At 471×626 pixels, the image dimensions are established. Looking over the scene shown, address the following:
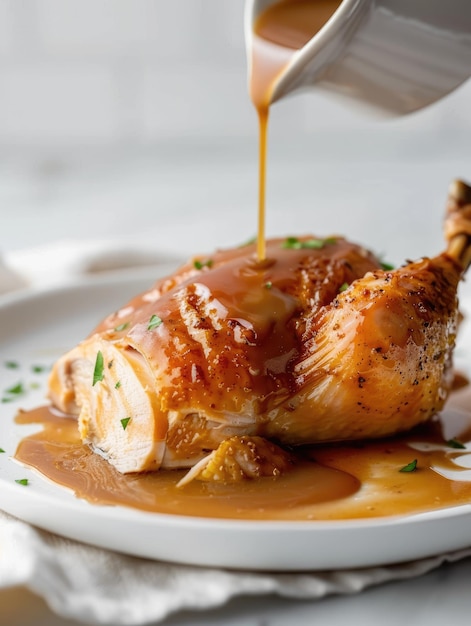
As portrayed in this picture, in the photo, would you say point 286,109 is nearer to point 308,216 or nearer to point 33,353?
point 308,216

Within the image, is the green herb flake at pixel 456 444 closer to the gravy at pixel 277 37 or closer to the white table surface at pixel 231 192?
the gravy at pixel 277 37

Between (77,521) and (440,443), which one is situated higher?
(77,521)

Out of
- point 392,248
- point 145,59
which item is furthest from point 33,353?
point 145,59

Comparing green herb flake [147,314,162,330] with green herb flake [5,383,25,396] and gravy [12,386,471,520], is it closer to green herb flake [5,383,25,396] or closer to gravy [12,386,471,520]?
gravy [12,386,471,520]

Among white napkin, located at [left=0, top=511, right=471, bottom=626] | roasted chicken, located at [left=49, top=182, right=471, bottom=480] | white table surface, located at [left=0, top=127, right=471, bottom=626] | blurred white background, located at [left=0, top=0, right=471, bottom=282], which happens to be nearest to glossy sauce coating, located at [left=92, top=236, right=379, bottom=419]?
roasted chicken, located at [left=49, top=182, right=471, bottom=480]

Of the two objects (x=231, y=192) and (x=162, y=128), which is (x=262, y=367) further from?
(x=162, y=128)
